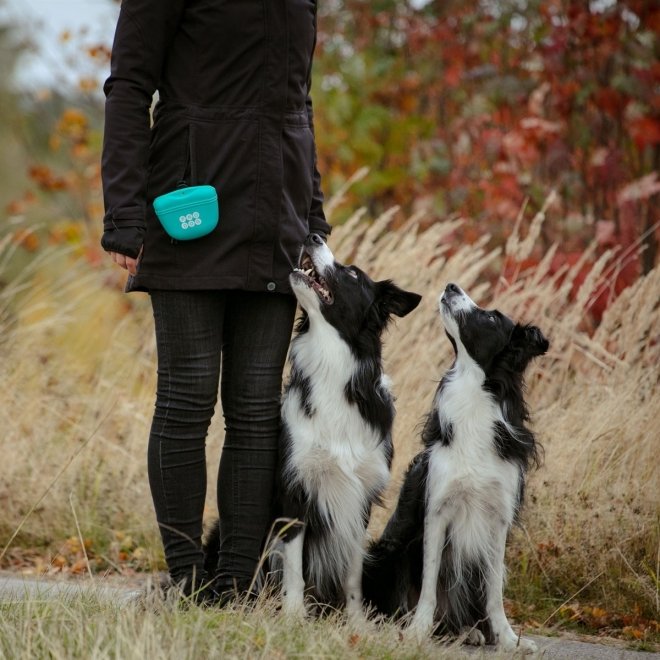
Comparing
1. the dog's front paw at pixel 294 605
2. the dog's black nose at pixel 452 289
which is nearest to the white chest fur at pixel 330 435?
the dog's front paw at pixel 294 605

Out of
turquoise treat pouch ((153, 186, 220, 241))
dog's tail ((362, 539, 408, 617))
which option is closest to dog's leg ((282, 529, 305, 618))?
dog's tail ((362, 539, 408, 617))

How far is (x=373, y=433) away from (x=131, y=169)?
49.2 inches

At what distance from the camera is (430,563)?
3.58 m

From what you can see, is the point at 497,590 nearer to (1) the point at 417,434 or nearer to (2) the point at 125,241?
(1) the point at 417,434

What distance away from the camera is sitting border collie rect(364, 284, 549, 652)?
11.7ft

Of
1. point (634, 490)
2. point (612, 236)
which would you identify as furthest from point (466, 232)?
point (634, 490)

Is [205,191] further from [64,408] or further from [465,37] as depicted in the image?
[465,37]

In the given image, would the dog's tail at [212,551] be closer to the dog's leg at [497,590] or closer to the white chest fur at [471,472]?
the white chest fur at [471,472]

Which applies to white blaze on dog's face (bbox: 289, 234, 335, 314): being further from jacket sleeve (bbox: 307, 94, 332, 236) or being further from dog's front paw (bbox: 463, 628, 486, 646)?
dog's front paw (bbox: 463, 628, 486, 646)

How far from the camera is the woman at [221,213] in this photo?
3.26 metres

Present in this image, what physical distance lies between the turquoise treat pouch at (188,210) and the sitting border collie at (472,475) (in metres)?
0.96

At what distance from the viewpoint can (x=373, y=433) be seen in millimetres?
3631

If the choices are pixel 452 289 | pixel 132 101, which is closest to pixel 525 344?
pixel 452 289

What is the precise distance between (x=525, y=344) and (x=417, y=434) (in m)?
1.13
